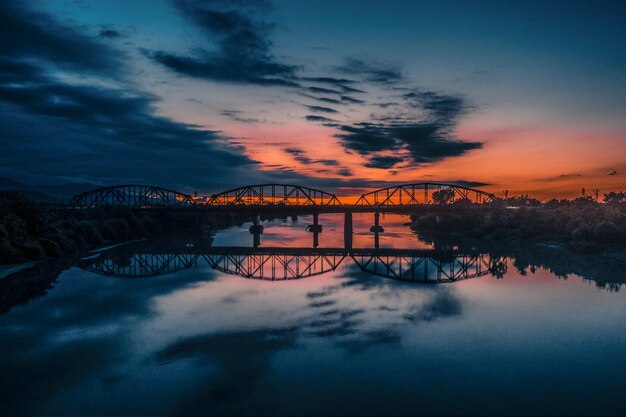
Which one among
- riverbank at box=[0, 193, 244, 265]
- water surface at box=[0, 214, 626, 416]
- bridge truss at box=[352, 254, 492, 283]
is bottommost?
bridge truss at box=[352, 254, 492, 283]

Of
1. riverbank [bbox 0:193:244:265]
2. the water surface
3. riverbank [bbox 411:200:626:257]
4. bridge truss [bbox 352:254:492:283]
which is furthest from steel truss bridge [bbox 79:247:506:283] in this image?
riverbank [bbox 411:200:626:257]

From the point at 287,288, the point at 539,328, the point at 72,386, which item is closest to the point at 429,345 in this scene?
the point at 539,328

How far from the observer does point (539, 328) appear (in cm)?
2447

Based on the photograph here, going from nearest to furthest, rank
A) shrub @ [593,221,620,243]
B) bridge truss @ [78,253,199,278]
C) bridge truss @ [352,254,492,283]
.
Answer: bridge truss @ [352,254,492,283] < bridge truss @ [78,253,199,278] < shrub @ [593,221,620,243]

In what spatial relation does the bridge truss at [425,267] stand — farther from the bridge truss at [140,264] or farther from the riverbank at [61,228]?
the riverbank at [61,228]

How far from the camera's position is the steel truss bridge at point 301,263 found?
45.6m

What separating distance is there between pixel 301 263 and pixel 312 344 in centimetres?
3348

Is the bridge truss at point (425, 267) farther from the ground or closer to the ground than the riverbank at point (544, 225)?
closer to the ground

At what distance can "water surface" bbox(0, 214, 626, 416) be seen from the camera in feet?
49.8

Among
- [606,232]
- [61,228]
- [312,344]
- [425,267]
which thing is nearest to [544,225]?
[606,232]

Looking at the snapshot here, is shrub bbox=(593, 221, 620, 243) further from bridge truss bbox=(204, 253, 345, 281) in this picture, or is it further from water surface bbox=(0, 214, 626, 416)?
bridge truss bbox=(204, 253, 345, 281)

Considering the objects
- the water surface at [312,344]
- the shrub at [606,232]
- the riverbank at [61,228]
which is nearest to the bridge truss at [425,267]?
the water surface at [312,344]

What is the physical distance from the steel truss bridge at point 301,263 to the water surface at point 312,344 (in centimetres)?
196

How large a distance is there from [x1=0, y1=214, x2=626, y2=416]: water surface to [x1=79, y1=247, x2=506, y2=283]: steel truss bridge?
196 cm
